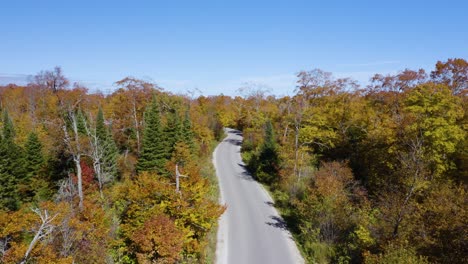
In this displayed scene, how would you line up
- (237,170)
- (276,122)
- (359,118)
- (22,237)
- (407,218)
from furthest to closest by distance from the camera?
(276,122)
(237,170)
(359,118)
(22,237)
(407,218)

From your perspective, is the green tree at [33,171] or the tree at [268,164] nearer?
the green tree at [33,171]

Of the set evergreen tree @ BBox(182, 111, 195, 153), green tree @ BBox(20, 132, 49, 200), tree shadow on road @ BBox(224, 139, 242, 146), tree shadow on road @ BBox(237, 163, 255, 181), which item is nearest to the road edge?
tree shadow on road @ BBox(237, 163, 255, 181)

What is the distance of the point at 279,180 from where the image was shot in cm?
3356

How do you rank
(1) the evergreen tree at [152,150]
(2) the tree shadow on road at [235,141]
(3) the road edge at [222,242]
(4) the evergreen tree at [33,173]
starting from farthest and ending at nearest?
(2) the tree shadow on road at [235,141] → (1) the evergreen tree at [152,150] → (4) the evergreen tree at [33,173] → (3) the road edge at [222,242]

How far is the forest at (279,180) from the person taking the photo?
16.3 meters

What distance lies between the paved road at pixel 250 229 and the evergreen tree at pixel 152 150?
6738 millimetres

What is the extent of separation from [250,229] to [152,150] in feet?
46.4

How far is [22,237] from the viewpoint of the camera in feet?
68.2

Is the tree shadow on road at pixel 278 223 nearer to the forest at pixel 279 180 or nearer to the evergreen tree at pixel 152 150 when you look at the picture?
the forest at pixel 279 180

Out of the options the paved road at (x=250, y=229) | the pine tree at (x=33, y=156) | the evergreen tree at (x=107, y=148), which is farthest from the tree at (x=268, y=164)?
the pine tree at (x=33, y=156)

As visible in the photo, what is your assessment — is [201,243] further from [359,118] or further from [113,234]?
Result: [359,118]

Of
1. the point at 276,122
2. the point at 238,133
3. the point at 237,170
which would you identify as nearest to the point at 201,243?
the point at 237,170

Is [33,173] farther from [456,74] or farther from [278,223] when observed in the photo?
[456,74]

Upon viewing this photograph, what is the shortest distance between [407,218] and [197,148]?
28.8m
